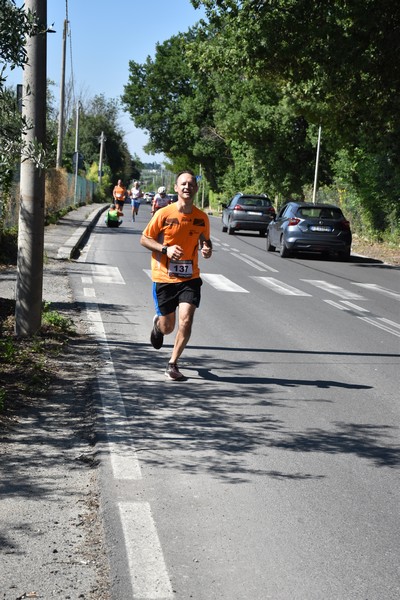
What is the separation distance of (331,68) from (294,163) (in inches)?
1024

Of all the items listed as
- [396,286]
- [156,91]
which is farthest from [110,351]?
[156,91]

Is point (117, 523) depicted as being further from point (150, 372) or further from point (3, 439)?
point (150, 372)

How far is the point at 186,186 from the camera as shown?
8211 mm

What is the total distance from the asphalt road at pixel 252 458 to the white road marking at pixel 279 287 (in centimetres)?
321

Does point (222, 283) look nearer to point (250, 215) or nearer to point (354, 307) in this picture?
point (354, 307)

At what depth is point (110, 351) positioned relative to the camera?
960 centimetres

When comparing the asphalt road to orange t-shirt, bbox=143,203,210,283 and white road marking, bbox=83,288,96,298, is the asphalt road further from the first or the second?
white road marking, bbox=83,288,96,298

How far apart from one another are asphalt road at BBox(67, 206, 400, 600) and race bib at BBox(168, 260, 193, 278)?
0.92 metres

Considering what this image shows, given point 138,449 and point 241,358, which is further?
point 241,358

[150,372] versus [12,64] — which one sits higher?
[12,64]

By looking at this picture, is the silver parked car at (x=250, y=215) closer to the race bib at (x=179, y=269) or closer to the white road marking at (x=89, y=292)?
the white road marking at (x=89, y=292)

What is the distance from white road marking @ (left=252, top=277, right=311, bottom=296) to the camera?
645 inches

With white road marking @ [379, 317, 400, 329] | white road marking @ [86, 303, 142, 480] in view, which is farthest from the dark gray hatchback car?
white road marking @ [86, 303, 142, 480]

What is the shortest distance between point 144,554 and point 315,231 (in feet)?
69.2
